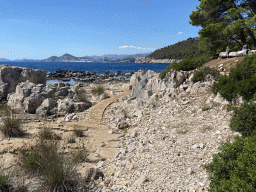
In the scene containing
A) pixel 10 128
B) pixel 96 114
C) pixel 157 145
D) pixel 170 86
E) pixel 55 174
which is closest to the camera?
pixel 55 174

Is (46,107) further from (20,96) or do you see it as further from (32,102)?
(20,96)

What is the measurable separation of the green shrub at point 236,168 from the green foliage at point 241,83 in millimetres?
4900

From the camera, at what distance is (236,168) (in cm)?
369

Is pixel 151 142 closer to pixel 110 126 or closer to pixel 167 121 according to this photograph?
pixel 167 121

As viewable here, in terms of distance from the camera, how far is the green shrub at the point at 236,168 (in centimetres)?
329

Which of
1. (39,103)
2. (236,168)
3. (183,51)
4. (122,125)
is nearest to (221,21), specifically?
(122,125)

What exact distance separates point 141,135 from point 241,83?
5.95 m

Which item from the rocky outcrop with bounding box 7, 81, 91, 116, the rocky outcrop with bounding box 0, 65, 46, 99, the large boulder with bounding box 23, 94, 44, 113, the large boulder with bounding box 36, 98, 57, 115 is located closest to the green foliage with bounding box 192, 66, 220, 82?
the rocky outcrop with bounding box 7, 81, 91, 116

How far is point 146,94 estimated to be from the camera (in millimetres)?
16453

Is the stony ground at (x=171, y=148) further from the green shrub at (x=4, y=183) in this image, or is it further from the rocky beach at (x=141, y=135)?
the green shrub at (x=4, y=183)

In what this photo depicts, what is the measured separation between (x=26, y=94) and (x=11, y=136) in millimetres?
10009

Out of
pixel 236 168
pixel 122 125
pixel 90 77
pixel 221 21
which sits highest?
pixel 221 21

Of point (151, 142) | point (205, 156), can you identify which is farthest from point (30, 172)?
point (205, 156)

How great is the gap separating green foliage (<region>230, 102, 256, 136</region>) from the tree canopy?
45.6 feet
